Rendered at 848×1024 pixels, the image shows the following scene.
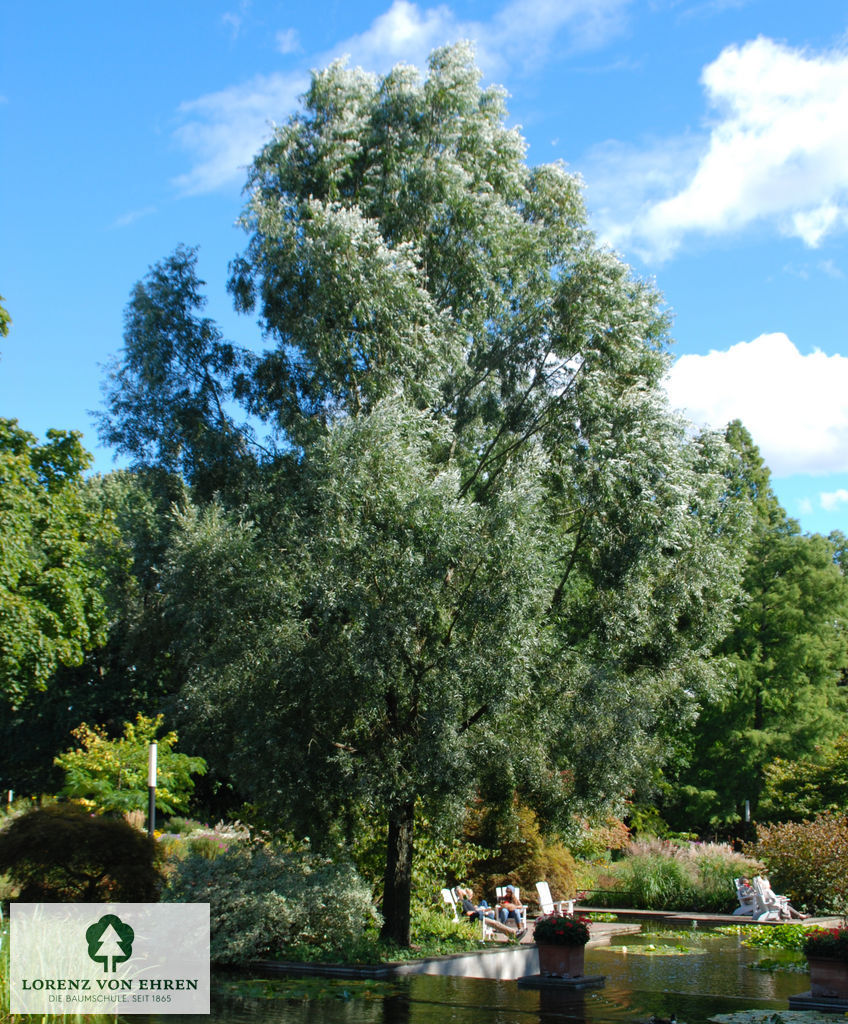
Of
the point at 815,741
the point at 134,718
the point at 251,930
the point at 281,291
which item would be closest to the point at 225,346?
the point at 281,291

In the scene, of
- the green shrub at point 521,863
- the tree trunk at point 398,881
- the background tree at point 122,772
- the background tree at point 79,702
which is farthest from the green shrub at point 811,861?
the background tree at point 79,702

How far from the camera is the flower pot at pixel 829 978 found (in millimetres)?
10219

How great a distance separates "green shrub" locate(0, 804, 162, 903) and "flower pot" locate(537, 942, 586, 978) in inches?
197

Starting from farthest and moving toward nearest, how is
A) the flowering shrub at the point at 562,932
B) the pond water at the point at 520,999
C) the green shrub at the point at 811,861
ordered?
the green shrub at the point at 811,861 → the flowering shrub at the point at 562,932 → the pond water at the point at 520,999

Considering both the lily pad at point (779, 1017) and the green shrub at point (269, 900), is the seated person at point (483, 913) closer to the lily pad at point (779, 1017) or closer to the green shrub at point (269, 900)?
the green shrub at point (269, 900)

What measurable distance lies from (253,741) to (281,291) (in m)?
7.65

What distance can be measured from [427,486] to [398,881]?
6.10 meters

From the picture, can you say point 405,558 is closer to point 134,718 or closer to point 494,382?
point 494,382

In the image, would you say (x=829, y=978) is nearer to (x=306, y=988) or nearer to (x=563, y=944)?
(x=563, y=944)

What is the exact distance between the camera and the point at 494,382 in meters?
17.9

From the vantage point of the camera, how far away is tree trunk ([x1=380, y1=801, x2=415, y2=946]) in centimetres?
1442

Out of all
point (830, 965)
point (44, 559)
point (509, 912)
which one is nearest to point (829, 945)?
point (830, 965)

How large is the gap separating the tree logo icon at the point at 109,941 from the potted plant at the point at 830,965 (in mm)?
7109

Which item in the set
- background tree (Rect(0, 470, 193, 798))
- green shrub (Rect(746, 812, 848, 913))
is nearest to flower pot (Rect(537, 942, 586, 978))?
green shrub (Rect(746, 812, 848, 913))
